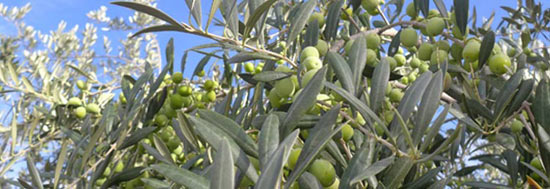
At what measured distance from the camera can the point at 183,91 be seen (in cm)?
171

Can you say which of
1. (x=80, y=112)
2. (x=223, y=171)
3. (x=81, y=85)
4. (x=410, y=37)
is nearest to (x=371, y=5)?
(x=410, y=37)

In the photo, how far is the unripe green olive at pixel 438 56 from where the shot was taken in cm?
124

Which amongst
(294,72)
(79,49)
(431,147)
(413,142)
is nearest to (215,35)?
(294,72)

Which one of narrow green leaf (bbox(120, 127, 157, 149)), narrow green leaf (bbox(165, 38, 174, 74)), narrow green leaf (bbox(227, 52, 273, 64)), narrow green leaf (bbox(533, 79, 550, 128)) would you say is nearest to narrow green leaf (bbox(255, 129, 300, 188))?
narrow green leaf (bbox(227, 52, 273, 64))

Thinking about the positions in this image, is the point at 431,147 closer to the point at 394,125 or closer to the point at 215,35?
the point at 394,125

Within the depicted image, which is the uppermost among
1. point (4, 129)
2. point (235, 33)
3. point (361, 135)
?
point (235, 33)

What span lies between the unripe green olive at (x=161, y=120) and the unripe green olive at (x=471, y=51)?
100 centimetres

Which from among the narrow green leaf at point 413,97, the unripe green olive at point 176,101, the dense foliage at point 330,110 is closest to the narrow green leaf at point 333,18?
the dense foliage at point 330,110

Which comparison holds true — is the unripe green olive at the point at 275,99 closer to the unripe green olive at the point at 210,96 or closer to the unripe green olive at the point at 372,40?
the unripe green olive at the point at 372,40

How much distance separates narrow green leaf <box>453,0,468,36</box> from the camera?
46.8 inches

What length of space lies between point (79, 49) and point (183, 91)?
4.52 metres

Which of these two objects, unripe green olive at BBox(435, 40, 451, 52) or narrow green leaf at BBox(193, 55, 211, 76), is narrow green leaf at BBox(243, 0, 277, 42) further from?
narrow green leaf at BBox(193, 55, 211, 76)

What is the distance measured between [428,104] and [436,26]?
0.47 meters

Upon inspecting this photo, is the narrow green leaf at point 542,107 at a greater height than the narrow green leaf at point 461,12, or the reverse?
the narrow green leaf at point 461,12
